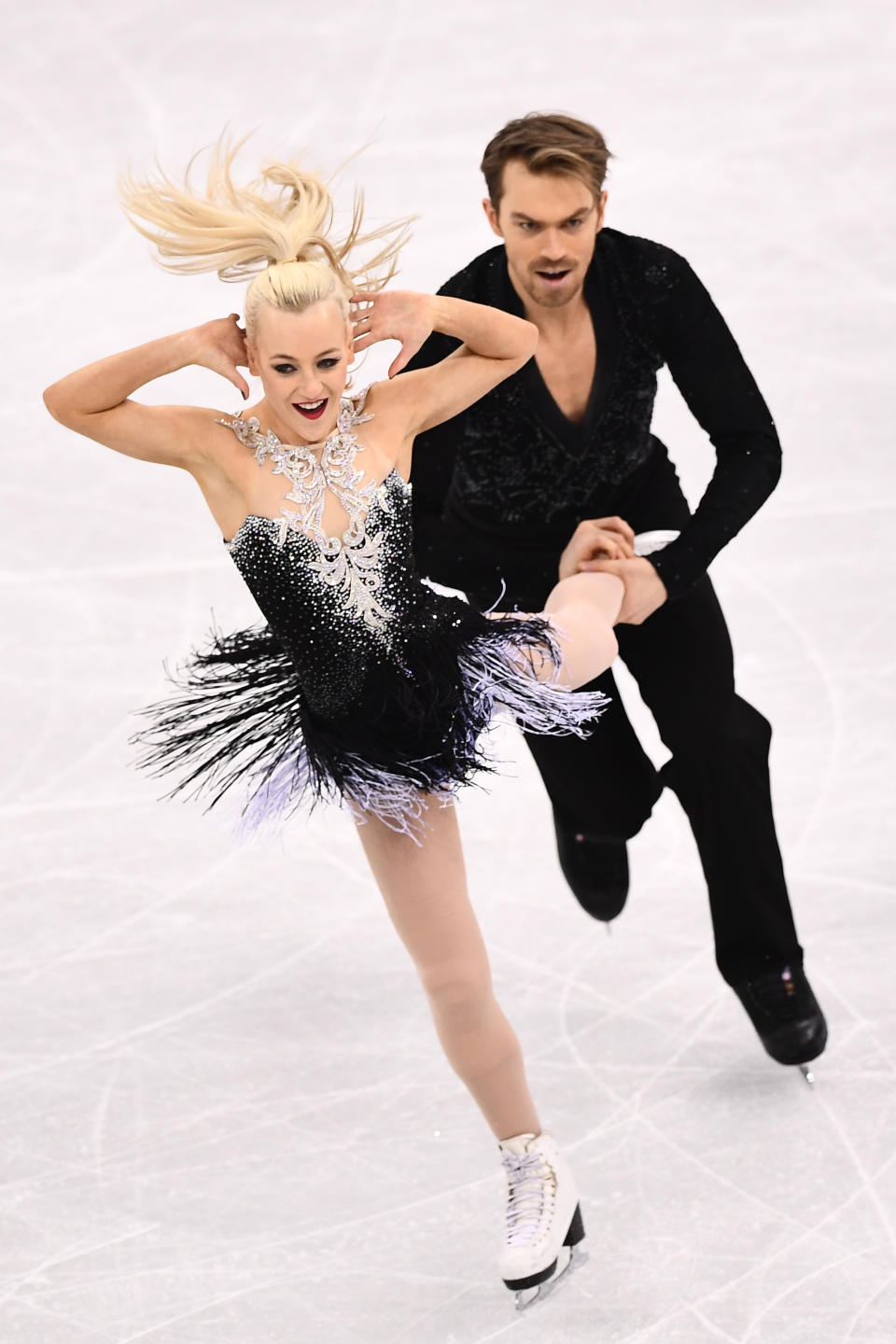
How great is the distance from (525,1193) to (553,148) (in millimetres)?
1716

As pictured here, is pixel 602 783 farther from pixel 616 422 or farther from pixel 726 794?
pixel 616 422

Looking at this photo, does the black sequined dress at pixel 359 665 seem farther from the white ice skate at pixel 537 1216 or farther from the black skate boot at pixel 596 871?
the black skate boot at pixel 596 871

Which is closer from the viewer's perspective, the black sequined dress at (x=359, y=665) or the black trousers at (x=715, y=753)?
the black sequined dress at (x=359, y=665)

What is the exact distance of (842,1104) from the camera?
10.5 feet

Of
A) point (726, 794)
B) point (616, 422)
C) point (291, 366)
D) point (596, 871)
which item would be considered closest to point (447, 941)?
point (726, 794)

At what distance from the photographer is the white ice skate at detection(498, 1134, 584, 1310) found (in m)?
2.71

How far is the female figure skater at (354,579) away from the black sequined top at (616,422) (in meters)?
0.51

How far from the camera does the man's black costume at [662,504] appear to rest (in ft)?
10.6

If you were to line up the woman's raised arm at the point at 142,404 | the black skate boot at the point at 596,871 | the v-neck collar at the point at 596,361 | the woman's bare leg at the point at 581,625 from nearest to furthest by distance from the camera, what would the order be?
the woman's raised arm at the point at 142,404, the woman's bare leg at the point at 581,625, the v-neck collar at the point at 596,361, the black skate boot at the point at 596,871

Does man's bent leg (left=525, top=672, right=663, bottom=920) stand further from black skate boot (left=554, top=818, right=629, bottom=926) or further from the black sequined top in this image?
the black sequined top

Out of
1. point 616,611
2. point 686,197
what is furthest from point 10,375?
point 616,611

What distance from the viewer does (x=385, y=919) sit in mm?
3938

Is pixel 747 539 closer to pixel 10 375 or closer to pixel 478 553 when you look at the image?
pixel 478 553

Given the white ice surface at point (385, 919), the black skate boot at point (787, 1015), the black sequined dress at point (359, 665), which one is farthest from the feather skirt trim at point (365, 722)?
the white ice surface at point (385, 919)
